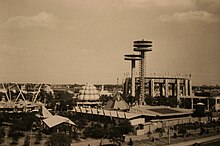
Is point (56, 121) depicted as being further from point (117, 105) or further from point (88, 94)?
point (88, 94)

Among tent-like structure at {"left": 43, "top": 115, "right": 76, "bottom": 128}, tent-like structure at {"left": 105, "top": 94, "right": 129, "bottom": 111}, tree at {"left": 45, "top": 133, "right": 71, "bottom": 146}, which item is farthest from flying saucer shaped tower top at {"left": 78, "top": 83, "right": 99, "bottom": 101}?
tree at {"left": 45, "top": 133, "right": 71, "bottom": 146}

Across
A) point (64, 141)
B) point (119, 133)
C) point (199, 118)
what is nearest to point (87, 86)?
point (199, 118)

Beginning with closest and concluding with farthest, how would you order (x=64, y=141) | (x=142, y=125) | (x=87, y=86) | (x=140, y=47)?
(x=64, y=141) < (x=142, y=125) < (x=87, y=86) < (x=140, y=47)

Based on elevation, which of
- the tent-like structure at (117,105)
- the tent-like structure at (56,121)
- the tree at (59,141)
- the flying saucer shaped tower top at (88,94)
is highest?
the flying saucer shaped tower top at (88,94)

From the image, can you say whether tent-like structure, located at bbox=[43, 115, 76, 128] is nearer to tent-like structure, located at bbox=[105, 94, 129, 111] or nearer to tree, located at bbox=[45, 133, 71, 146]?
tree, located at bbox=[45, 133, 71, 146]

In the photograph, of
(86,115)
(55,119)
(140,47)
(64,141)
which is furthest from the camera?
(140,47)

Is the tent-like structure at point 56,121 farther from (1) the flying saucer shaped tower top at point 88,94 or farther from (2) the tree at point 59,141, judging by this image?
(1) the flying saucer shaped tower top at point 88,94

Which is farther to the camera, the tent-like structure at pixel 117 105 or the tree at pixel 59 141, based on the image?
the tent-like structure at pixel 117 105

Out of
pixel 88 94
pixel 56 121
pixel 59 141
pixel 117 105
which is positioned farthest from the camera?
pixel 88 94

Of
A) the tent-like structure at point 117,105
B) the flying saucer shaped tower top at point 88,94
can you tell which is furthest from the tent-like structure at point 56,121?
the flying saucer shaped tower top at point 88,94

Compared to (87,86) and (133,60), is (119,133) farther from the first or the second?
(133,60)

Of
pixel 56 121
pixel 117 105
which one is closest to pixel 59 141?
pixel 56 121
